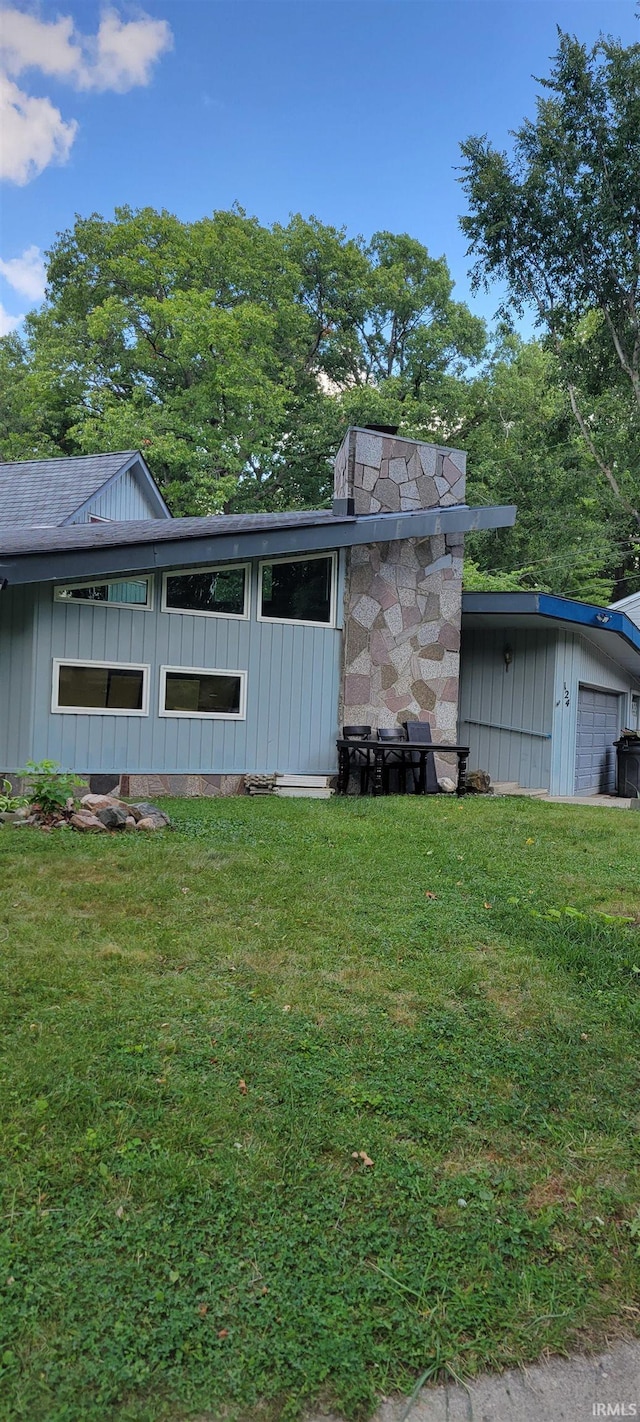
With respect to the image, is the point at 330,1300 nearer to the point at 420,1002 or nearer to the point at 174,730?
the point at 420,1002

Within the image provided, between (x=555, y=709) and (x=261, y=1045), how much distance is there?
962cm

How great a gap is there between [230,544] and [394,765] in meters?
3.54

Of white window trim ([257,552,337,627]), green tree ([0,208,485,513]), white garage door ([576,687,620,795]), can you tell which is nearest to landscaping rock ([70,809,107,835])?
white window trim ([257,552,337,627])

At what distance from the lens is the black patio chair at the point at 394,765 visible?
1011 cm

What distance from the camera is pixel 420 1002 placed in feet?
10.7

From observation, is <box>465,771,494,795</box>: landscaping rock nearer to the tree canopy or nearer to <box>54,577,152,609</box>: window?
<box>54,577,152,609</box>: window

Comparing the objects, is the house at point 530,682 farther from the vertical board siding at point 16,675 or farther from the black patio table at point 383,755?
the vertical board siding at point 16,675

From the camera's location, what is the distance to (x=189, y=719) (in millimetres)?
8984

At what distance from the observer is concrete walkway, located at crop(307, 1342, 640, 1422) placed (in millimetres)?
1560

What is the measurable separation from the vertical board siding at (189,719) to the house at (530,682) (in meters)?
2.90

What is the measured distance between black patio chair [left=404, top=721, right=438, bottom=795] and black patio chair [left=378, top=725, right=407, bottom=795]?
0.12 meters

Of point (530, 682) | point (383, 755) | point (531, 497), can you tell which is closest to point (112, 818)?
point (383, 755)

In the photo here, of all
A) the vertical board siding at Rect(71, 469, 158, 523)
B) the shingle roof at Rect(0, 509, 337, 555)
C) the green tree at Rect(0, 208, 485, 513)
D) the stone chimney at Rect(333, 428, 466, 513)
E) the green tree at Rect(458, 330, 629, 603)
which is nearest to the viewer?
the shingle roof at Rect(0, 509, 337, 555)

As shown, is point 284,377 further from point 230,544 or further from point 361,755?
point 361,755
